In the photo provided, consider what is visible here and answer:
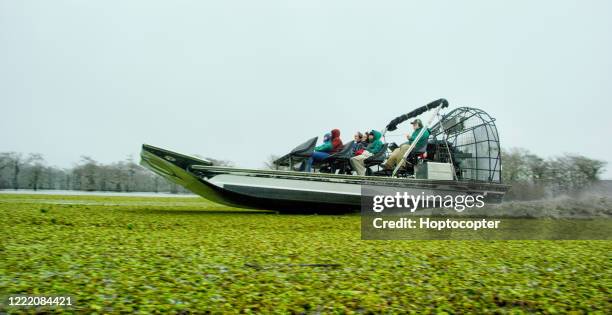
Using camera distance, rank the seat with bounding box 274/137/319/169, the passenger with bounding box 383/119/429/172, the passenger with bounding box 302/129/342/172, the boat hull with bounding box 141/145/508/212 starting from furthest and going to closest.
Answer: the passenger with bounding box 383/119/429/172, the passenger with bounding box 302/129/342/172, the seat with bounding box 274/137/319/169, the boat hull with bounding box 141/145/508/212

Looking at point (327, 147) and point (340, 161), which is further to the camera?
point (340, 161)

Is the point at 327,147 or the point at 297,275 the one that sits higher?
the point at 327,147

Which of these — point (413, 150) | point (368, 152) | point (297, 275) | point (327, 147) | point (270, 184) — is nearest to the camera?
point (297, 275)

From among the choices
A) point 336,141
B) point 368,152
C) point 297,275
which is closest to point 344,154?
point 336,141

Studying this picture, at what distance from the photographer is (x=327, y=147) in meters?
7.17

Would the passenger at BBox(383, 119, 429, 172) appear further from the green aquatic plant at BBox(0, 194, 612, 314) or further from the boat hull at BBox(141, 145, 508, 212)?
the green aquatic plant at BBox(0, 194, 612, 314)

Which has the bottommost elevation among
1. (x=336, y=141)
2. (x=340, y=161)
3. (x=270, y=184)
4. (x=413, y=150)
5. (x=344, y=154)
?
(x=270, y=184)

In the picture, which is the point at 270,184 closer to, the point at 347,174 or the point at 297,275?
the point at 347,174

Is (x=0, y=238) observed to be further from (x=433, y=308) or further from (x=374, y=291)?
(x=433, y=308)

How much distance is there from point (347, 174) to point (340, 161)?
339 mm

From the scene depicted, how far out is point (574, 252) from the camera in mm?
2600

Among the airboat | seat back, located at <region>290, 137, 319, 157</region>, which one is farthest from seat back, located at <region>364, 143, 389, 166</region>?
seat back, located at <region>290, 137, 319, 157</region>

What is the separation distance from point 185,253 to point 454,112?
748 centimetres

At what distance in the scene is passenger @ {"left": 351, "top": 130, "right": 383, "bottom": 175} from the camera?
7129 mm
